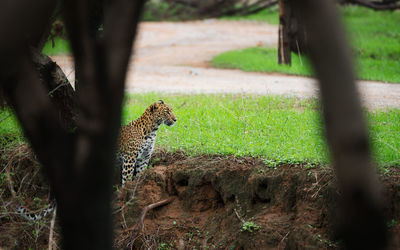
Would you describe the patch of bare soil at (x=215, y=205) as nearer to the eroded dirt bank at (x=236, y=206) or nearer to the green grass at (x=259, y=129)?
the eroded dirt bank at (x=236, y=206)

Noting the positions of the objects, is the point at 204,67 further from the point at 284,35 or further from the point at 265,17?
the point at 265,17

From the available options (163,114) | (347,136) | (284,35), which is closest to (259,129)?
(163,114)

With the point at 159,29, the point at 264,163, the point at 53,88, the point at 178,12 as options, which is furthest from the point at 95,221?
the point at 178,12

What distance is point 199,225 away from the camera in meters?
7.69

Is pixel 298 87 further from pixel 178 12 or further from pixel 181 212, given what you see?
pixel 178 12

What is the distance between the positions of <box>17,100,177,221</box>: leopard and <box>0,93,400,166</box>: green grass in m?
0.29

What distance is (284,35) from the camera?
16.8 meters

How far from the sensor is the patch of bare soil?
21.3 ft

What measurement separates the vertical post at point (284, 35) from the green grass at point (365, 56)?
308 mm

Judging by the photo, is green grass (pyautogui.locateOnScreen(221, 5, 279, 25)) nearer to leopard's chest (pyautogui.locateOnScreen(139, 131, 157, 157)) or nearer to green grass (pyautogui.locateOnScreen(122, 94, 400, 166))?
green grass (pyautogui.locateOnScreen(122, 94, 400, 166))

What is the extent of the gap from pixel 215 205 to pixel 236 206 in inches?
21.2

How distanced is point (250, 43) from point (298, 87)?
9.63 m

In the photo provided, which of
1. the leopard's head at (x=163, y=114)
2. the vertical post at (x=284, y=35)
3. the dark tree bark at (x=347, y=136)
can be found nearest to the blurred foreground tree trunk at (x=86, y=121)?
the dark tree bark at (x=347, y=136)

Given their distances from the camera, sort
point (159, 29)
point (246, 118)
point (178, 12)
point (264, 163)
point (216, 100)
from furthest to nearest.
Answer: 1. point (178, 12)
2. point (159, 29)
3. point (216, 100)
4. point (246, 118)
5. point (264, 163)
